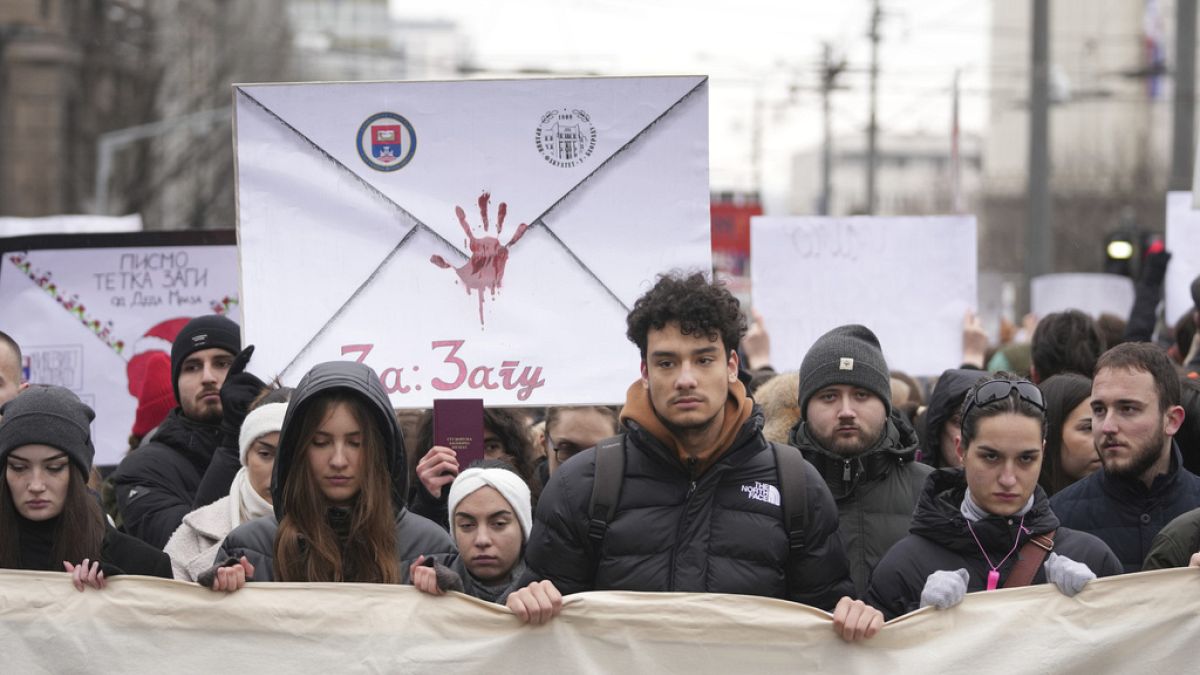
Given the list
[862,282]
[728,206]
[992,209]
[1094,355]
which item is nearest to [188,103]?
[728,206]

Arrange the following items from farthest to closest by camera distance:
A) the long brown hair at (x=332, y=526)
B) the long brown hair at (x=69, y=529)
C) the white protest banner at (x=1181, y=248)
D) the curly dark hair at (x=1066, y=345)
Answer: the white protest banner at (x=1181, y=248) → the curly dark hair at (x=1066, y=345) → the long brown hair at (x=69, y=529) → the long brown hair at (x=332, y=526)

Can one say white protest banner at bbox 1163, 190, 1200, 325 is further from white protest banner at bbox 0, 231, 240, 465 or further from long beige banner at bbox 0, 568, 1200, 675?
long beige banner at bbox 0, 568, 1200, 675

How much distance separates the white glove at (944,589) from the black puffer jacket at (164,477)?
8.76ft

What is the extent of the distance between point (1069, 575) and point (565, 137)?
243 centimetres

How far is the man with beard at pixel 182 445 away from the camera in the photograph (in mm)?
5930

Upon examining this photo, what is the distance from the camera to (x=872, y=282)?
923 centimetres

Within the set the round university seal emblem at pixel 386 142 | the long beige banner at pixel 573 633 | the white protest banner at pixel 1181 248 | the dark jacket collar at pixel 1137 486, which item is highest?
the round university seal emblem at pixel 386 142

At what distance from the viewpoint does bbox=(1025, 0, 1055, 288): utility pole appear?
19031 millimetres

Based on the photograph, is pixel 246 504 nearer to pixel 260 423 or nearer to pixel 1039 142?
pixel 260 423

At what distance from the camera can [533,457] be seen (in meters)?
6.31

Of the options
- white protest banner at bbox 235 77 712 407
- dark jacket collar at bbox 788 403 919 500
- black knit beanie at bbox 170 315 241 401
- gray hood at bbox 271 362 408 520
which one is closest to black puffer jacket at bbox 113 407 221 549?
black knit beanie at bbox 170 315 241 401

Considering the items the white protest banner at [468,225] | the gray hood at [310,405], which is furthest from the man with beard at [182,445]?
the gray hood at [310,405]

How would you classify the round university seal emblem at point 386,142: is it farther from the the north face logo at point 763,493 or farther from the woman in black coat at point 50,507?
the the north face logo at point 763,493

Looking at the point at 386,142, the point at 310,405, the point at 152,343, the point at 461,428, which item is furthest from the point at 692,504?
the point at 152,343
